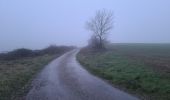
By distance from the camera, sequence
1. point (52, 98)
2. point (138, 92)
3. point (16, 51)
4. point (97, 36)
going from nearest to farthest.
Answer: point (52, 98), point (138, 92), point (16, 51), point (97, 36)

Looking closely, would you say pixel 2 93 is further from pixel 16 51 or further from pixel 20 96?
pixel 16 51

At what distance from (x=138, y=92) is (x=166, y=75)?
4598 mm

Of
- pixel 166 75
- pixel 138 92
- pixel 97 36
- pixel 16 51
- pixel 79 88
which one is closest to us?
pixel 138 92

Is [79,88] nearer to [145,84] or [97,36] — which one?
[145,84]

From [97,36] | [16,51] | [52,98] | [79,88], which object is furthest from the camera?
[97,36]

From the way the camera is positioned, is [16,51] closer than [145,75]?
No

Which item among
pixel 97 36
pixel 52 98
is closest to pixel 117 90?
pixel 52 98

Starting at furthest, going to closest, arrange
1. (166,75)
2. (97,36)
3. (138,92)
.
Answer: (97,36), (166,75), (138,92)

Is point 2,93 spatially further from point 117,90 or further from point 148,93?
point 148,93

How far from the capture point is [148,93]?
47.9ft

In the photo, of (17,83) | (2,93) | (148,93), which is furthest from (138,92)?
(17,83)

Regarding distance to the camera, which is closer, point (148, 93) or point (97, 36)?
point (148, 93)

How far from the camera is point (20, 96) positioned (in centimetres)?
1501

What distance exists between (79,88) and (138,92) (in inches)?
148
